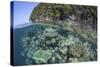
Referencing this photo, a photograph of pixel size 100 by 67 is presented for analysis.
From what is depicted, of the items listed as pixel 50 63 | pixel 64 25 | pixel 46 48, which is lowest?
pixel 50 63

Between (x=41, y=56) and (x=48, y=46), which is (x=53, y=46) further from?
(x=41, y=56)

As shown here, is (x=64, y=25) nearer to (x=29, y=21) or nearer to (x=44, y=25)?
(x=44, y=25)

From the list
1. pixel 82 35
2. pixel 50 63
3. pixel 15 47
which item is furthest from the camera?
pixel 82 35

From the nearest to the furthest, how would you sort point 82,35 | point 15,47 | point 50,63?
point 15,47
point 50,63
point 82,35

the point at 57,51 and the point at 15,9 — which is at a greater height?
the point at 15,9
